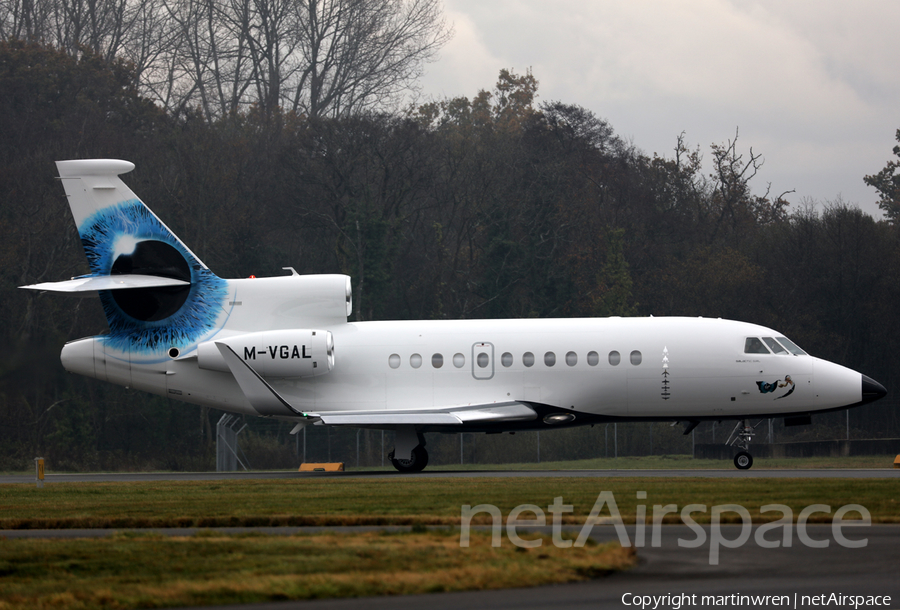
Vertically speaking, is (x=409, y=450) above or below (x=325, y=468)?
above

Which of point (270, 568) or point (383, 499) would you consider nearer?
point (270, 568)

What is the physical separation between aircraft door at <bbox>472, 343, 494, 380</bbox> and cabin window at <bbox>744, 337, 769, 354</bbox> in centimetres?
606

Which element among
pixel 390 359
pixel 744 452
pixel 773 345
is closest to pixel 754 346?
pixel 773 345

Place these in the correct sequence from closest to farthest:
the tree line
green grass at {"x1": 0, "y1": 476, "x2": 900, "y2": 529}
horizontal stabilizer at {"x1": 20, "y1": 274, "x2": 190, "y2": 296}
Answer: green grass at {"x1": 0, "y1": 476, "x2": 900, "y2": 529}, horizontal stabilizer at {"x1": 20, "y1": 274, "x2": 190, "y2": 296}, the tree line

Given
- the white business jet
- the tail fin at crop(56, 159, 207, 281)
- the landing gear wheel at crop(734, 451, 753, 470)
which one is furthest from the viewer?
the tail fin at crop(56, 159, 207, 281)

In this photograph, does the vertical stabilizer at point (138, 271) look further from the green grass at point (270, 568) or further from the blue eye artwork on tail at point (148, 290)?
the green grass at point (270, 568)

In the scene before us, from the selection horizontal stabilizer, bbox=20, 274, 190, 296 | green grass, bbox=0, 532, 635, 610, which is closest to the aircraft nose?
horizontal stabilizer, bbox=20, 274, 190, 296

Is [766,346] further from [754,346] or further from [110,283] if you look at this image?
[110,283]

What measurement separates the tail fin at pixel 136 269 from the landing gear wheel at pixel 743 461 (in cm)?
1312

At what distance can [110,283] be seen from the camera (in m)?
27.8

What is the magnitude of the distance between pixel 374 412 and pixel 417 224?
34.2 meters

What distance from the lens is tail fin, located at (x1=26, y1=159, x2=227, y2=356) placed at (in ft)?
92.5

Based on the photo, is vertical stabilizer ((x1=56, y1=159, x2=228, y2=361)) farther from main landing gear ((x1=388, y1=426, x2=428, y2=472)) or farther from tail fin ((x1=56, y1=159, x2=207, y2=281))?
main landing gear ((x1=388, y1=426, x2=428, y2=472))

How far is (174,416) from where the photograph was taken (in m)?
46.2
